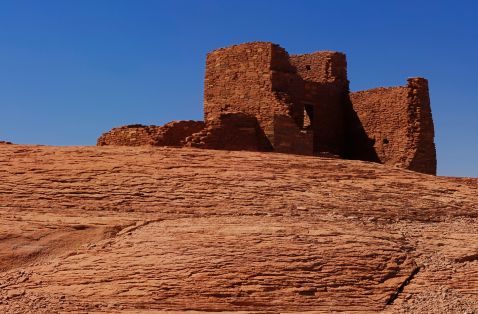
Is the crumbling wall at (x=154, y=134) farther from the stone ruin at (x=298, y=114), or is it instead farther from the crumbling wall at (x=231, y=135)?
the crumbling wall at (x=231, y=135)

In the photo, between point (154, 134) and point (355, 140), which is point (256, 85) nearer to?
point (154, 134)

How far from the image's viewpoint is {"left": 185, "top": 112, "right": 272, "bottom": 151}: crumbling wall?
18.8 metres

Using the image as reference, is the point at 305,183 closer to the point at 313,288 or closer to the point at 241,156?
the point at 241,156

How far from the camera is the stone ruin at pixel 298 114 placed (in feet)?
65.2

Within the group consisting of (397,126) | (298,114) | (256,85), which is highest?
(256,85)

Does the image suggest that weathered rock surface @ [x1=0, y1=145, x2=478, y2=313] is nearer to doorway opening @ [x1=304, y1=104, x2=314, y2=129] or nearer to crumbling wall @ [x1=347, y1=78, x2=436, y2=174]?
crumbling wall @ [x1=347, y1=78, x2=436, y2=174]

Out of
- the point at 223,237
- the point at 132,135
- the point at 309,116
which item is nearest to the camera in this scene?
the point at 223,237

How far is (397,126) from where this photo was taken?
80.3 feet

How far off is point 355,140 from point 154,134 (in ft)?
30.9

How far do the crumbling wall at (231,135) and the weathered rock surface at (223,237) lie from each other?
19.4ft

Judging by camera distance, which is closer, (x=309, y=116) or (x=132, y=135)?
(x=132, y=135)

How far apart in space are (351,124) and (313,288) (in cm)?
1737

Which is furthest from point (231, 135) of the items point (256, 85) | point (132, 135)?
point (256, 85)

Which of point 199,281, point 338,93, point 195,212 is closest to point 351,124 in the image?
point 338,93
